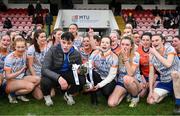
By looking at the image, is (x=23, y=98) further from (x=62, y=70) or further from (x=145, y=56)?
(x=145, y=56)

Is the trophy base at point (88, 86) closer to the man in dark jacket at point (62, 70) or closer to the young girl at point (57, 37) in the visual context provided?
the man in dark jacket at point (62, 70)

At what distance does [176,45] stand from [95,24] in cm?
1538

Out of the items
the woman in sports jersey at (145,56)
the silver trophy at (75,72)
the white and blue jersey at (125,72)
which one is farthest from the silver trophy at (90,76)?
the woman in sports jersey at (145,56)

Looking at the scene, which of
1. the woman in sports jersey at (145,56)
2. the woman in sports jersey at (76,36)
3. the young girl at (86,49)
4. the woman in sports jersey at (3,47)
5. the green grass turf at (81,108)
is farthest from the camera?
the woman in sports jersey at (76,36)

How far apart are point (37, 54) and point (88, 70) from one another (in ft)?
3.40

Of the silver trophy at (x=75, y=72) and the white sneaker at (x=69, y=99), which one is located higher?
the silver trophy at (x=75, y=72)

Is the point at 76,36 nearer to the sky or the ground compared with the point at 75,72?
nearer to the sky

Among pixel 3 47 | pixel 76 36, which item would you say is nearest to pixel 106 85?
pixel 3 47

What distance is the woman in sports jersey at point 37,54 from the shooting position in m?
6.44

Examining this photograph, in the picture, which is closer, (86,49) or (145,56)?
(145,56)

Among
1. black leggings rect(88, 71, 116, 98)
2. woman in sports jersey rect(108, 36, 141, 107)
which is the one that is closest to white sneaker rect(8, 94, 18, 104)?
black leggings rect(88, 71, 116, 98)

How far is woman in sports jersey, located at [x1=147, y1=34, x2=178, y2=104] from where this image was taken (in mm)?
5922

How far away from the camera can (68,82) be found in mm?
6051

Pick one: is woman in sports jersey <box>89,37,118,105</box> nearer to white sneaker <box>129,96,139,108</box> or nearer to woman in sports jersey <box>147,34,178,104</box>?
white sneaker <box>129,96,139,108</box>
